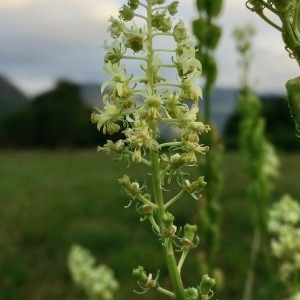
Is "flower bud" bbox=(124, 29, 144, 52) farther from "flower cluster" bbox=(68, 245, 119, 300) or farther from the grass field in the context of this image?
the grass field

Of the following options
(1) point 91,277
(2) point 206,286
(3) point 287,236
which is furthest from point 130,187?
(1) point 91,277

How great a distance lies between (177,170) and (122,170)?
3156 cm

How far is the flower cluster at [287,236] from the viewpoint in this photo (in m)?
5.48

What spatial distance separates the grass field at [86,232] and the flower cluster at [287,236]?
2.62 metres

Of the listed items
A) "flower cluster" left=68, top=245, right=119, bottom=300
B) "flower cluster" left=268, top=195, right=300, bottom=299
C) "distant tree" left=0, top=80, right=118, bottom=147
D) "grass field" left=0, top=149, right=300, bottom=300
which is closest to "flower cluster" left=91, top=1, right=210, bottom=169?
"flower cluster" left=268, top=195, right=300, bottom=299

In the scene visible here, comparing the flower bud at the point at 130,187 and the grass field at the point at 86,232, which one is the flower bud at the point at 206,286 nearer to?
the flower bud at the point at 130,187

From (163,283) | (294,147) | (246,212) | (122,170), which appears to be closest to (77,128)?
(294,147)

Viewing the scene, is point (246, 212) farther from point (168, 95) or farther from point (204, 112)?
point (168, 95)

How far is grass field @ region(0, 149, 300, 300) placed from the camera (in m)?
13.4

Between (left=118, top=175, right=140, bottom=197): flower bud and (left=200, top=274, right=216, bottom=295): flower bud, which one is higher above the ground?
(left=118, top=175, right=140, bottom=197): flower bud

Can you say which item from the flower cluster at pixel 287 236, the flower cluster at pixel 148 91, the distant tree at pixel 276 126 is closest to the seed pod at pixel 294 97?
the flower cluster at pixel 148 91

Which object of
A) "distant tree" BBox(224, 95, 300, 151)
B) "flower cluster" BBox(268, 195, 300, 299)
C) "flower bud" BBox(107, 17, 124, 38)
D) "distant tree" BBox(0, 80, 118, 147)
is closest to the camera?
"flower bud" BBox(107, 17, 124, 38)

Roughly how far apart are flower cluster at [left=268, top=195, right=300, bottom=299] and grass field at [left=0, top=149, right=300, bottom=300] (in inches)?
103

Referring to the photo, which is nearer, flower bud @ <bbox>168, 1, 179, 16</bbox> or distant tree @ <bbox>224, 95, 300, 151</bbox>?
flower bud @ <bbox>168, 1, 179, 16</bbox>
